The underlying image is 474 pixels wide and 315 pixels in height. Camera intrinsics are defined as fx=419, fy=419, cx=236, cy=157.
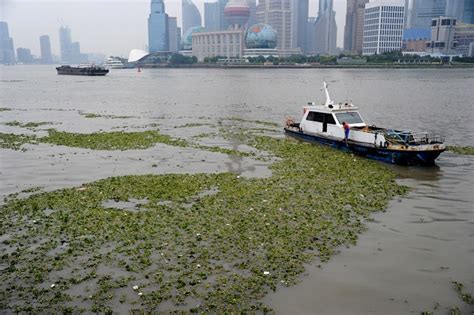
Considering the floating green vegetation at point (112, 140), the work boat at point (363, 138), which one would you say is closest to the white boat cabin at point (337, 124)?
the work boat at point (363, 138)

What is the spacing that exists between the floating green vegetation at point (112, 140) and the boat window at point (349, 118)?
10.1 meters

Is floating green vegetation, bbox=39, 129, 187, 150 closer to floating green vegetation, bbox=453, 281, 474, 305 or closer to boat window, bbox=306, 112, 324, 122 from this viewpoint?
boat window, bbox=306, 112, 324, 122

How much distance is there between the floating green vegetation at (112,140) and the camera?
26.6 m

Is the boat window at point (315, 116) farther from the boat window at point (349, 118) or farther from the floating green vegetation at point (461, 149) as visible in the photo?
the floating green vegetation at point (461, 149)

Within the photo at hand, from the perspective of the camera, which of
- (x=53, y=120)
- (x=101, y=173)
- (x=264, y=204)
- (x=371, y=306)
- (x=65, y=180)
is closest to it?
(x=371, y=306)

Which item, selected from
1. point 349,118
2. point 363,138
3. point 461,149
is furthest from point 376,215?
point 461,149

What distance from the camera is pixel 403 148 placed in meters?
21.5

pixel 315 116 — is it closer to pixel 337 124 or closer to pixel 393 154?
pixel 337 124

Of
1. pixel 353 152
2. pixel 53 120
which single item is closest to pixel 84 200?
pixel 353 152

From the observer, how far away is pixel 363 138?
2391 cm

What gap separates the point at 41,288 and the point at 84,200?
6.11m

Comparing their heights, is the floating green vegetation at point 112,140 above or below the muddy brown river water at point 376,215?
above

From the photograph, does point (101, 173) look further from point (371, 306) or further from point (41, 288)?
point (371, 306)

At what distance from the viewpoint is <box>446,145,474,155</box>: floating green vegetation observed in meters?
25.5
